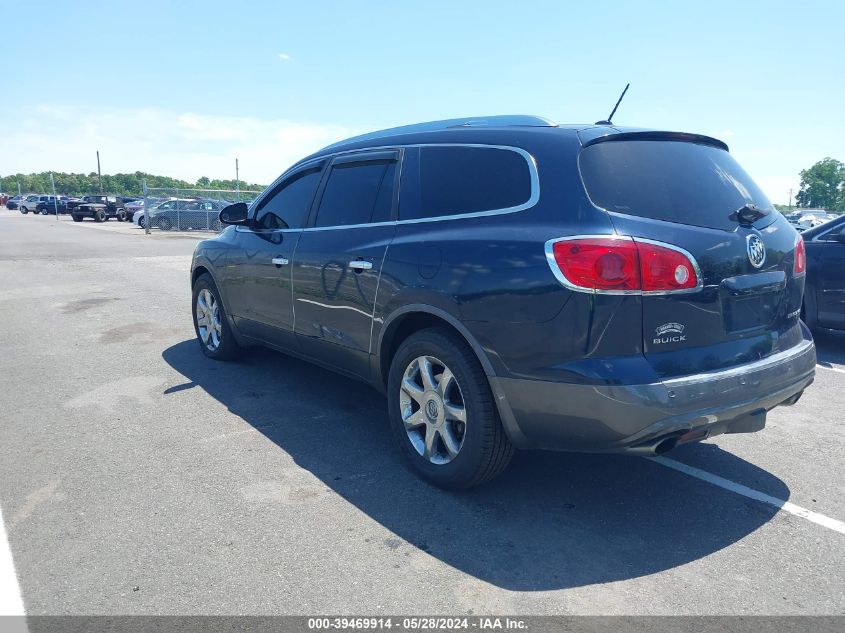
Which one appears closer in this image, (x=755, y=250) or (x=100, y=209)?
(x=755, y=250)

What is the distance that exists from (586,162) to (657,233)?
1.63 feet

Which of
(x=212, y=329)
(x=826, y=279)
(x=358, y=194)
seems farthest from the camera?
(x=826, y=279)

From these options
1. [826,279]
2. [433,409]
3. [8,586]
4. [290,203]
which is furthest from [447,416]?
[826,279]

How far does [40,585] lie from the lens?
2.68 m

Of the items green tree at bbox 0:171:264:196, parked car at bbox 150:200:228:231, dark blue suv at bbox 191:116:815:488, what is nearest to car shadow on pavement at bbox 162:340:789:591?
dark blue suv at bbox 191:116:815:488

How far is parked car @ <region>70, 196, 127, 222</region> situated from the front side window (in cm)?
4328

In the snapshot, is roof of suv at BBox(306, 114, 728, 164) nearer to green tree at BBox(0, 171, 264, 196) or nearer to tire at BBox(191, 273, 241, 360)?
tire at BBox(191, 273, 241, 360)

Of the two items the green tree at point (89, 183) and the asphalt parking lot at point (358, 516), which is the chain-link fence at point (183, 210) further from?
the green tree at point (89, 183)

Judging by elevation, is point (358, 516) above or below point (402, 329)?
below

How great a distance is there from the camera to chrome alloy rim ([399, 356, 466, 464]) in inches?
135

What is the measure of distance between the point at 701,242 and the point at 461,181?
1283 millimetres

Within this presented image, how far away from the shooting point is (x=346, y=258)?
162 inches

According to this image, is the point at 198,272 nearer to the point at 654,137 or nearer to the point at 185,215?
the point at 654,137

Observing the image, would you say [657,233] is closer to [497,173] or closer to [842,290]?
[497,173]
